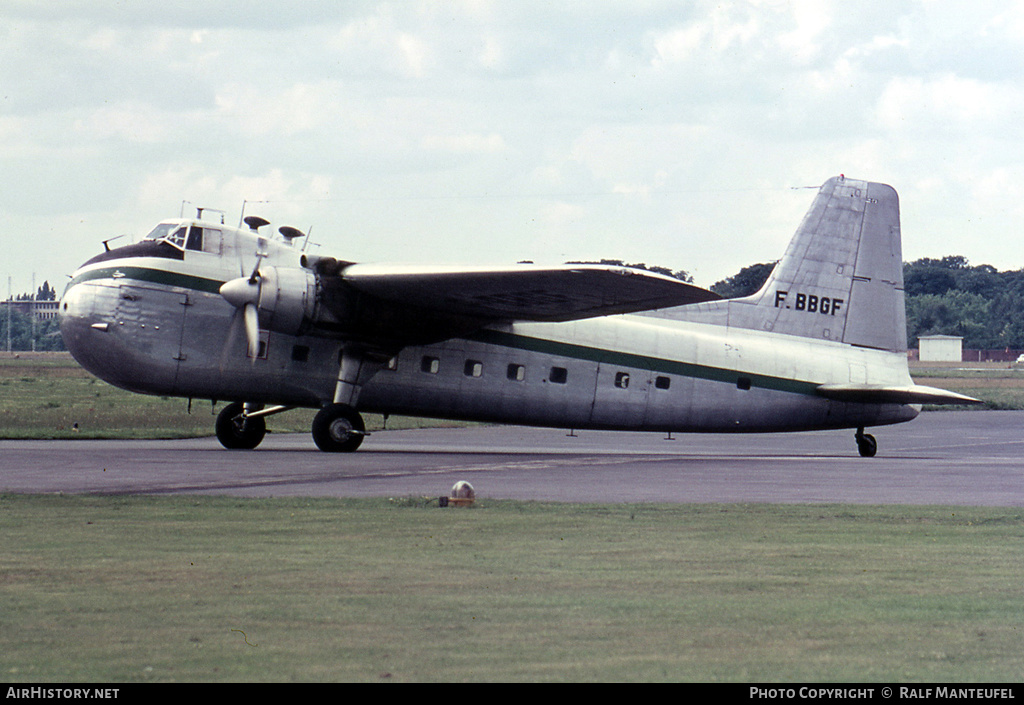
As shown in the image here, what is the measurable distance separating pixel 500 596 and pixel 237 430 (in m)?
18.5

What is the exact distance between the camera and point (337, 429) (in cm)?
2442

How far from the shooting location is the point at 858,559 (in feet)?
33.3

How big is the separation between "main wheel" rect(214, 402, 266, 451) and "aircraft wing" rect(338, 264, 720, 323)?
418 centimetres

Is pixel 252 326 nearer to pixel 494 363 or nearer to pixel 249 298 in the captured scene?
pixel 249 298

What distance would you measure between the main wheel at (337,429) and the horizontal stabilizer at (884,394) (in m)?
11.5

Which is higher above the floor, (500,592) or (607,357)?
(607,357)

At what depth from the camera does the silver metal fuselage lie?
23.5 meters

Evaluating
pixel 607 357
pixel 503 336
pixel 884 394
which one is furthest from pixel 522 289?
pixel 884 394

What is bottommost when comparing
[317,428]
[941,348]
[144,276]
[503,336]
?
[317,428]

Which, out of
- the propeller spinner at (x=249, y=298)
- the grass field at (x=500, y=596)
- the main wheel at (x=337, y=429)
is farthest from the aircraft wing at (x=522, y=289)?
the grass field at (x=500, y=596)

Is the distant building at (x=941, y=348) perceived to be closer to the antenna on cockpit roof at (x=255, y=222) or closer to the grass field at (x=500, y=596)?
the antenna on cockpit roof at (x=255, y=222)

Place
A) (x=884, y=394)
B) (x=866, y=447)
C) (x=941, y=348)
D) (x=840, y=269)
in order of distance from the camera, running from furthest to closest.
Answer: (x=941, y=348) → (x=840, y=269) → (x=884, y=394) → (x=866, y=447)

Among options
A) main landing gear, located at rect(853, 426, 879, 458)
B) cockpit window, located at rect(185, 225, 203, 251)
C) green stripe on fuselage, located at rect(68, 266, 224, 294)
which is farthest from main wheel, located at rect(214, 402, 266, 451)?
main landing gear, located at rect(853, 426, 879, 458)

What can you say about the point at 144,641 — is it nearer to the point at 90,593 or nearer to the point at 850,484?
the point at 90,593
